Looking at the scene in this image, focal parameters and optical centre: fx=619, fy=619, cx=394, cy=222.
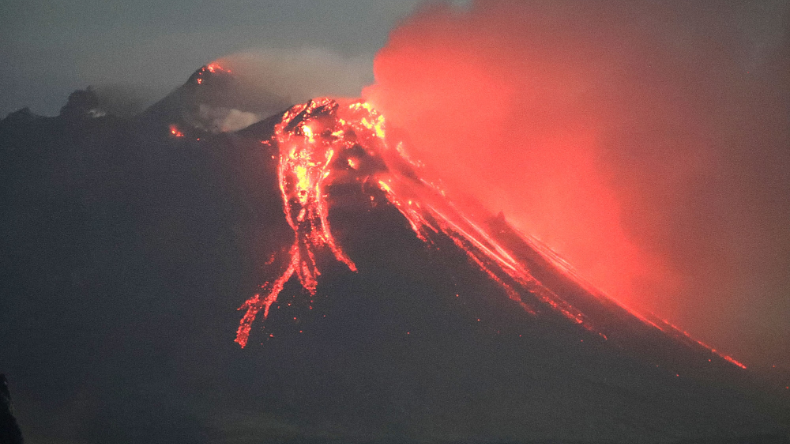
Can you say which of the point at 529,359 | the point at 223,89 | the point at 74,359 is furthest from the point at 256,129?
the point at 529,359

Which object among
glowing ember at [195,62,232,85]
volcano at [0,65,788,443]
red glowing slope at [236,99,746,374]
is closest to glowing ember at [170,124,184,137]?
volcano at [0,65,788,443]

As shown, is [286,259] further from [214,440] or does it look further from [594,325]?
[594,325]

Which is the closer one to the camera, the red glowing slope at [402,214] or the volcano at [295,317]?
the volcano at [295,317]

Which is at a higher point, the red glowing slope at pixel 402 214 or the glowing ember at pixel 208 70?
the glowing ember at pixel 208 70

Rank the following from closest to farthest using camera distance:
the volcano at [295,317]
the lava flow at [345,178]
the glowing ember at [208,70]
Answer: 1. the volcano at [295,317]
2. the lava flow at [345,178]
3. the glowing ember at [208,70]

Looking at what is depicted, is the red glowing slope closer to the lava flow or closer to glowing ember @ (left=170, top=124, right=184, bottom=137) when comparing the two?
the lava flow

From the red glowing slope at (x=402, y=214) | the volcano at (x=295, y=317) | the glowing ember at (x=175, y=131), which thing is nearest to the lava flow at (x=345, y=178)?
the red glowing slope at (x=402, y=214)

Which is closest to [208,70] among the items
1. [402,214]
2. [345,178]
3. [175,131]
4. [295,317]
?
[175,131]

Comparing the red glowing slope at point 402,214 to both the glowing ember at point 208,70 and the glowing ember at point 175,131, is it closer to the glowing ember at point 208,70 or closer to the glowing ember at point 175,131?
the glowing ember at point 175,131
